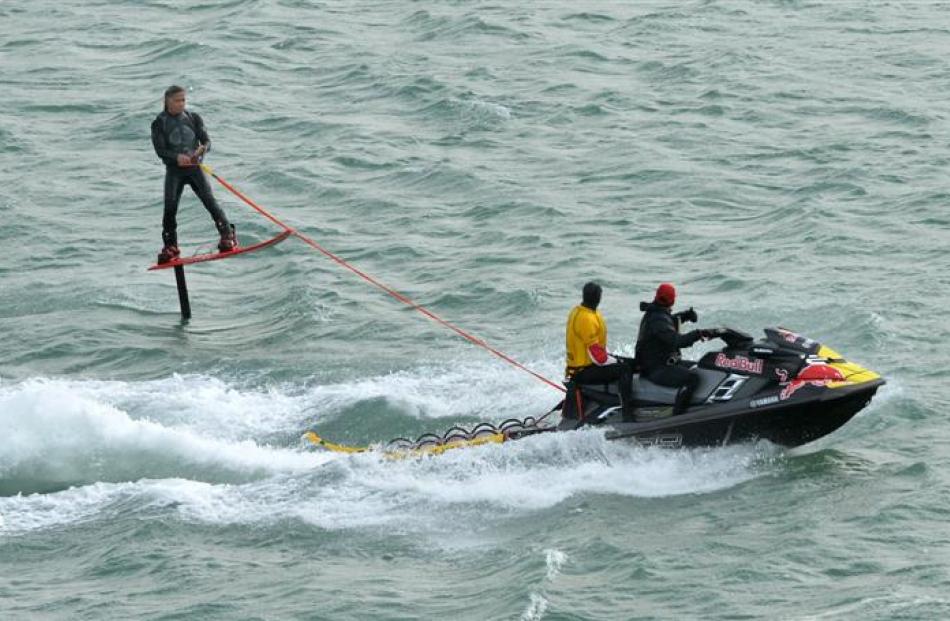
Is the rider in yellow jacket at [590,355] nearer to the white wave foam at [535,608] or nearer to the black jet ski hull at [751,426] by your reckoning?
the black jet ski hull at [751,426]

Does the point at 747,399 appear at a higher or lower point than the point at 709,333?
lower

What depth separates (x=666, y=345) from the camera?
1797cm

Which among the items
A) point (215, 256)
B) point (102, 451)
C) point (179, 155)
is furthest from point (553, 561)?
point (179, 155)

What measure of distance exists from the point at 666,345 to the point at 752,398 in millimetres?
1006

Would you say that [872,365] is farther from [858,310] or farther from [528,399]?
[528,399]

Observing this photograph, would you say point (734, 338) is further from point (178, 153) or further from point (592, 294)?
point (178, 153)

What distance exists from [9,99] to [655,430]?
2101 cm

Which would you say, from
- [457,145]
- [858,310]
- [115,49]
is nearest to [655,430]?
[858,310]

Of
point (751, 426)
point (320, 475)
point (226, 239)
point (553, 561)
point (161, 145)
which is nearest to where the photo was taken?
point (553, 561)

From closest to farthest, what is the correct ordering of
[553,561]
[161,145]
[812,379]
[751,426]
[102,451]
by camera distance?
[553,561], [812,379], [751,426], [102,451], [161,145]

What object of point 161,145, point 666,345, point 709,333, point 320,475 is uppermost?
point 161,145

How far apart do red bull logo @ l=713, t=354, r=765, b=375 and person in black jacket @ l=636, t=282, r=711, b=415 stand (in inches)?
11.5

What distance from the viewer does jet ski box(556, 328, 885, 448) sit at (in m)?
17.7

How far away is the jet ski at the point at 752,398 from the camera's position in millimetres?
17672
